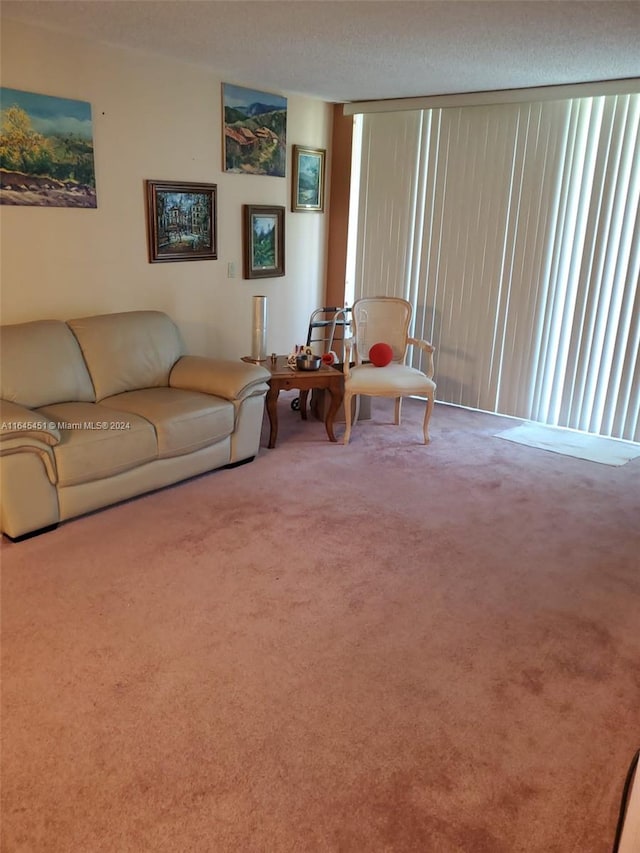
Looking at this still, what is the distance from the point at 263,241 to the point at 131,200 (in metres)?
1.27

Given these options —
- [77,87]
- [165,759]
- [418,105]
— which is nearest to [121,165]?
[77,87]

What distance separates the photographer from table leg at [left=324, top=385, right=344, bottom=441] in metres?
4.56

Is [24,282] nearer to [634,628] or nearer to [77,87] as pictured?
[77,87]

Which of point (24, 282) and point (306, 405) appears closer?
point (24, 282)

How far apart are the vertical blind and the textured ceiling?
43cm

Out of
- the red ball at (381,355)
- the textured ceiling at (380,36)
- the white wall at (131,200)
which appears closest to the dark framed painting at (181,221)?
the white wall at (131,200)

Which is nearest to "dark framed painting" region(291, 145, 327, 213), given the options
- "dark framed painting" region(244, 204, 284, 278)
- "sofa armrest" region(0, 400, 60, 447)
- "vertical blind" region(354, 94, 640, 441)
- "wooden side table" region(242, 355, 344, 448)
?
"dark framed painting" region(244, 204, 284, 278)

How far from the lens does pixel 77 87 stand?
→ 3.94 m

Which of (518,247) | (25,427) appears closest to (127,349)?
(25,427)

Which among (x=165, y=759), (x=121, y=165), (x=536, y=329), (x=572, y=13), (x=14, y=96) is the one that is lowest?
(x=165, y=759)

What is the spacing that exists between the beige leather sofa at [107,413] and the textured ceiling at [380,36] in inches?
61.7

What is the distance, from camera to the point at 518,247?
509 centimetres

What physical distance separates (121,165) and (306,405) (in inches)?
81.4

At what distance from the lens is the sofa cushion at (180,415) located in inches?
144
